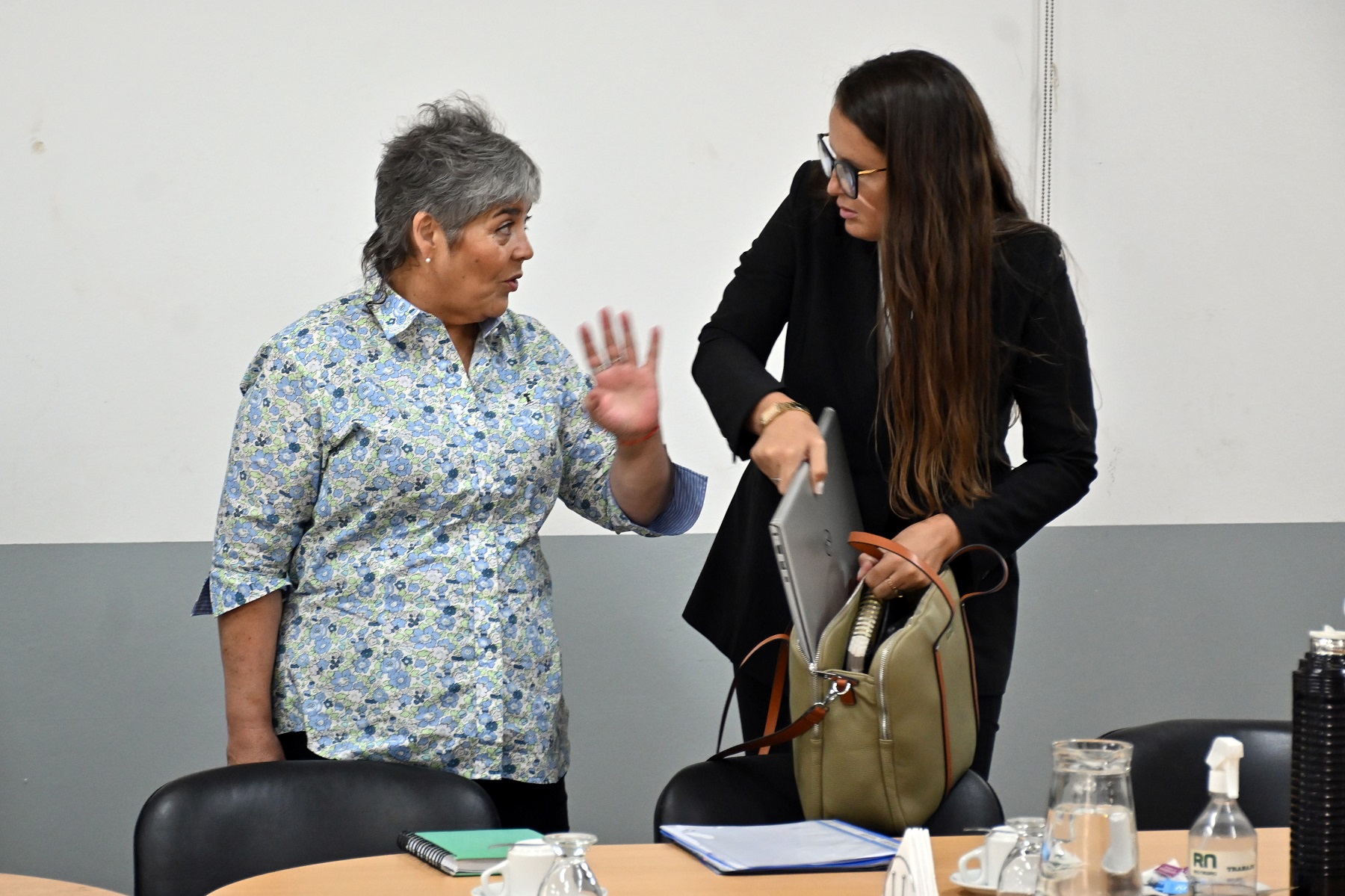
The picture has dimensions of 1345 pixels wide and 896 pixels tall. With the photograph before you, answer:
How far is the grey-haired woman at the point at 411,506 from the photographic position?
2061mm

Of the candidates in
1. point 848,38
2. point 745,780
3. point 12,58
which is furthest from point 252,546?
point 848,38

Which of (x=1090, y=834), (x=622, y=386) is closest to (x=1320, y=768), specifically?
(x=1090, y=834)

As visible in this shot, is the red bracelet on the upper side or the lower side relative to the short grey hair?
lower

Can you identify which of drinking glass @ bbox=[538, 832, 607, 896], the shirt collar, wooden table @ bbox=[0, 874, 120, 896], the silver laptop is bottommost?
wooden table @ bbox=[0, 874, 120, 896]

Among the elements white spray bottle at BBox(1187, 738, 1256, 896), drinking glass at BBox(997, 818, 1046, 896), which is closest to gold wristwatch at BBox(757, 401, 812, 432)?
drinking glass at BBox(997, 818, 1046, 896)

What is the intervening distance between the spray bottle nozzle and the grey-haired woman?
1.08m

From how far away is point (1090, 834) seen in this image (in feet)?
3.69

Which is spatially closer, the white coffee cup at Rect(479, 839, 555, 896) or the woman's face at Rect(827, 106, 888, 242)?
the white coffee cup at Rect(479, 839, 555, 896)

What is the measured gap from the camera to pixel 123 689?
274 cm

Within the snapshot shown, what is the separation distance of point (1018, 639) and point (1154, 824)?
1.20m

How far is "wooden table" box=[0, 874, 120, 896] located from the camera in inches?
60.4

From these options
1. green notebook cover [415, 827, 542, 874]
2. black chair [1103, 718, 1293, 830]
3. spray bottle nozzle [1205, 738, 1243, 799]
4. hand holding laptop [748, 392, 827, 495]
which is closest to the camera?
spray bottle nozzle [1205, 738, 1243, 799]

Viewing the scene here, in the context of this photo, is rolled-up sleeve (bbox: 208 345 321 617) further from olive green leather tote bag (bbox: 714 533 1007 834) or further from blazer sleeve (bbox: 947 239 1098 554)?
blazer sleeve (bbox: 947 239 1098 554)

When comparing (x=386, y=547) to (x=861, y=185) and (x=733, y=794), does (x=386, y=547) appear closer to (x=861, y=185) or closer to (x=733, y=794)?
(x=733, y=794)
